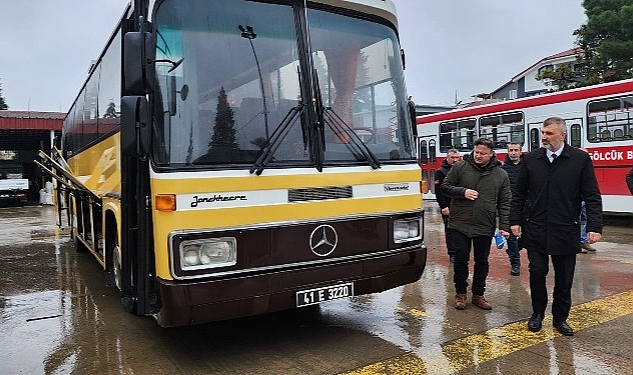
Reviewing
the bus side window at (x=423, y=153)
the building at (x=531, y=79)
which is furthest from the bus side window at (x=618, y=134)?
the building at (x=531, y=79)

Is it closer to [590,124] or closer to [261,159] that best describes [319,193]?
[261,159]

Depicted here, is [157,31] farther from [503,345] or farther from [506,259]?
[506,259]

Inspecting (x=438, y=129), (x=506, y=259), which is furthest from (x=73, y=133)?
(x=438, y=129)

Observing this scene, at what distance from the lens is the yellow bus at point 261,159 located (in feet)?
13.2

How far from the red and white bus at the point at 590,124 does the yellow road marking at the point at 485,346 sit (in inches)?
242

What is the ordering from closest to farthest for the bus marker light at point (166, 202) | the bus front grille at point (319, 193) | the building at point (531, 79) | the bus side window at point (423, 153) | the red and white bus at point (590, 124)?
the bus marker light at point (166, 202) < the bus front grille at point (319, 193) < the red and white bus at point (590, 124) < the bus side window at point (423, 153) < the building at point (531, 79)

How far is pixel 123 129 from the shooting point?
157 inches

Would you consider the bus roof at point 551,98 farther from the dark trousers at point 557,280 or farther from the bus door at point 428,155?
Result: the dark trousers at point 557,280

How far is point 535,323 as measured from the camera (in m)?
5.12

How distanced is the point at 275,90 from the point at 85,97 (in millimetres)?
4996

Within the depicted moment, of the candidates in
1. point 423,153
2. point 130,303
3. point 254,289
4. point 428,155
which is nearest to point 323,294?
point 254,289

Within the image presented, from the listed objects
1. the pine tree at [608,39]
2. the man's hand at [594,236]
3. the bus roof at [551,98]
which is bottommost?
the man's hand at [594,236]

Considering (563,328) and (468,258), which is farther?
(468,258)

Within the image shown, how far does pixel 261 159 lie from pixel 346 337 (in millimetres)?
1921
